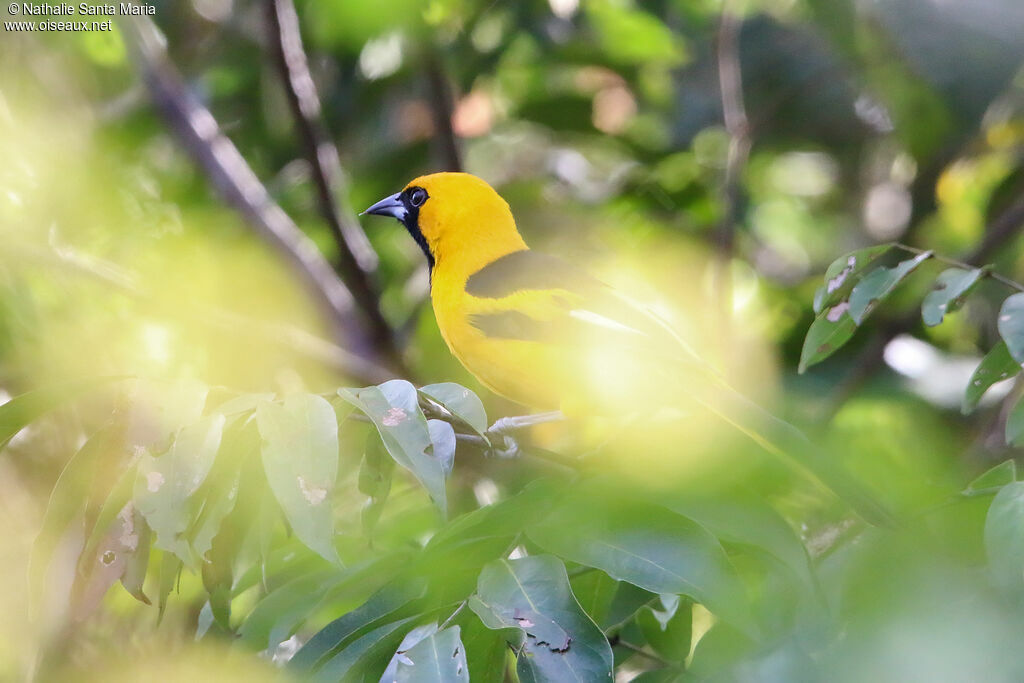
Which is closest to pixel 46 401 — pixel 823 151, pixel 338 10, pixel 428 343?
pixel 338 10

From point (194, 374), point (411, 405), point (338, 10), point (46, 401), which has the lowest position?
point (194, 374)

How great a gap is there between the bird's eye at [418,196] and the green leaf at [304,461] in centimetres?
225

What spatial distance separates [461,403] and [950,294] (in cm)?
97

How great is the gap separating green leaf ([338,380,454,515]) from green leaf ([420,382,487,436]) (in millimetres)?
63

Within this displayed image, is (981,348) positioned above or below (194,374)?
below

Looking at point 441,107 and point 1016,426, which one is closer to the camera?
point 1016,426

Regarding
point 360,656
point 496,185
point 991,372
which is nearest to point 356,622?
point 360,656

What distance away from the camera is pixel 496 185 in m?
4.96

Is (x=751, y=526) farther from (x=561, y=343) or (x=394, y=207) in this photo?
(x=394, y=207)

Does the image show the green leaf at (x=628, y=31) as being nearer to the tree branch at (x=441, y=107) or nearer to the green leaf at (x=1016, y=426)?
the tree branch at (x=441, y=107)

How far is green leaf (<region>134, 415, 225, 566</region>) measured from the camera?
1621mm

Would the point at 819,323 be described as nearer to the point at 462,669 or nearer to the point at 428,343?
the point at 462,669

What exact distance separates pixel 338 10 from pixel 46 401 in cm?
200

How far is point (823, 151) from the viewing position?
17.7 feet
